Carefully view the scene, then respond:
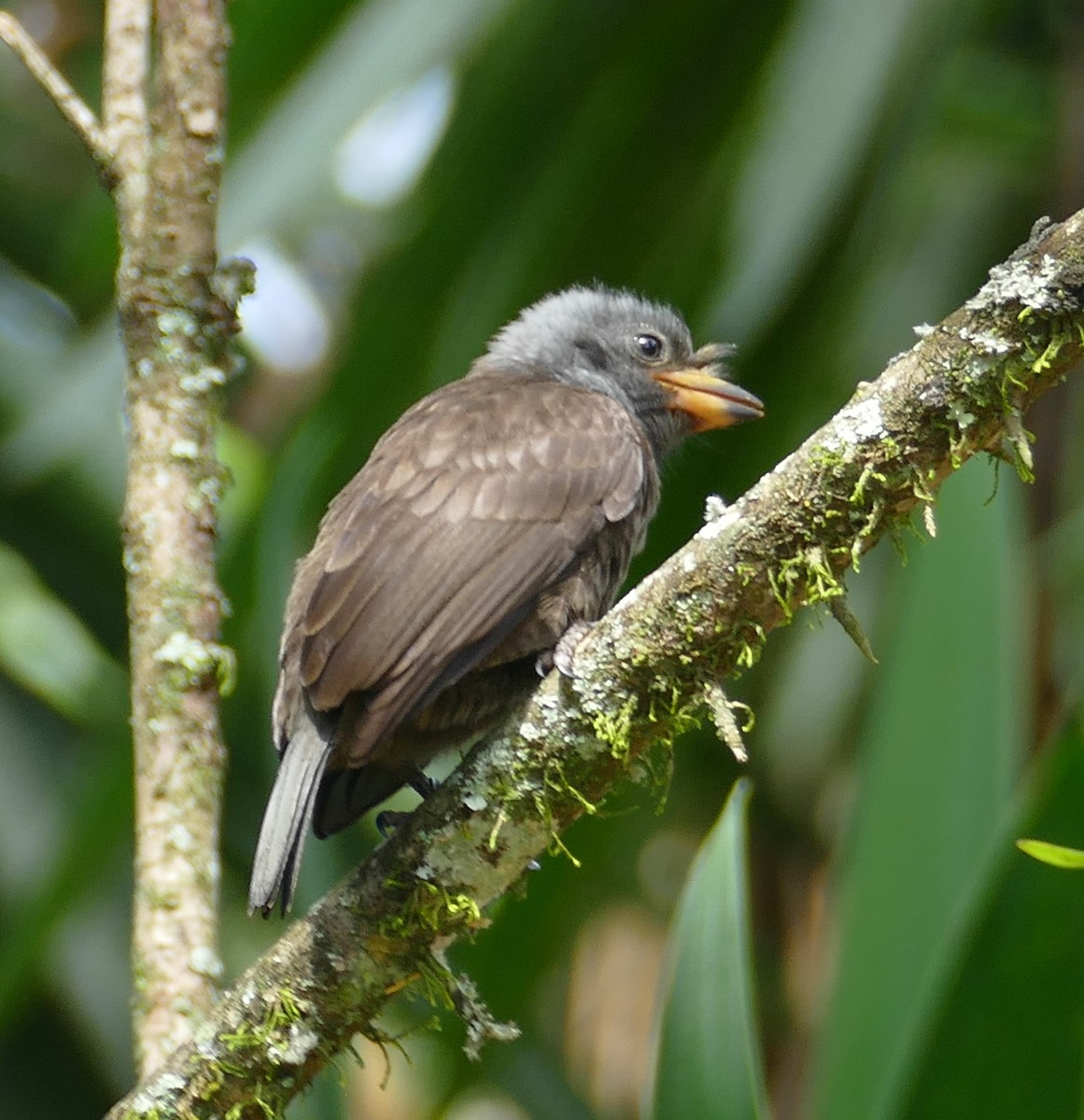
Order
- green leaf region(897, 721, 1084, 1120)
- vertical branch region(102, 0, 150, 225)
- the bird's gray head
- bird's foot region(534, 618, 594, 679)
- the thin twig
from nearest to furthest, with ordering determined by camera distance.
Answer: green leaf region(897, 721, 1084, 1120)
bird's foot region(534, 618, 594, 679)
the thin twig
vertical branch region(102, 0, 150, 225)
the bird's gray head

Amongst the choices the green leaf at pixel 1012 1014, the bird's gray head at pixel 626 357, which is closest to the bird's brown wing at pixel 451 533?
the bird's gray head at pixel 626 357

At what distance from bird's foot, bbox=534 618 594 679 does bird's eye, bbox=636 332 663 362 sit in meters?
1.09

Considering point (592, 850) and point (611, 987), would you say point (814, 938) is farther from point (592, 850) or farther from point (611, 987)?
point (592, 850)

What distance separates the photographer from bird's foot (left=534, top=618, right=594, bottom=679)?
2658 mm

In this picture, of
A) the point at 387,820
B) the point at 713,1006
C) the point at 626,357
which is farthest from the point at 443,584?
the point at 626,357

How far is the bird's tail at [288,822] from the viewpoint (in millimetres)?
2693

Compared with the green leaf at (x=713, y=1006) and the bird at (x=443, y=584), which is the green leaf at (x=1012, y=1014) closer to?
the green leaf at (x=713, y=1006)

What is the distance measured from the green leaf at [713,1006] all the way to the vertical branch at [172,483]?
0.77 metres

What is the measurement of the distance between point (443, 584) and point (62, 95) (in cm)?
115

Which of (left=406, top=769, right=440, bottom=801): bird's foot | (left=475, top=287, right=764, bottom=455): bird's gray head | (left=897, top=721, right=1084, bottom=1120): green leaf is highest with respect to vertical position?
(left=475, top=287, right=764, bottom=455): bird's gray head

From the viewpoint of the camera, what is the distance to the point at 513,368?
157 inches

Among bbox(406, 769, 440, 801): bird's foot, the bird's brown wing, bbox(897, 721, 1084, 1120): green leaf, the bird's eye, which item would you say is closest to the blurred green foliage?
bbox(897, 721, 1084, 1120): green leaf

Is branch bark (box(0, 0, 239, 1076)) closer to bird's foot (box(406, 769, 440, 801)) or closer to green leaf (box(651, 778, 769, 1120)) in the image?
bird's foot (box(406, 769, 440, 801))

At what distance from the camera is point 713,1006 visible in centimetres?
257
